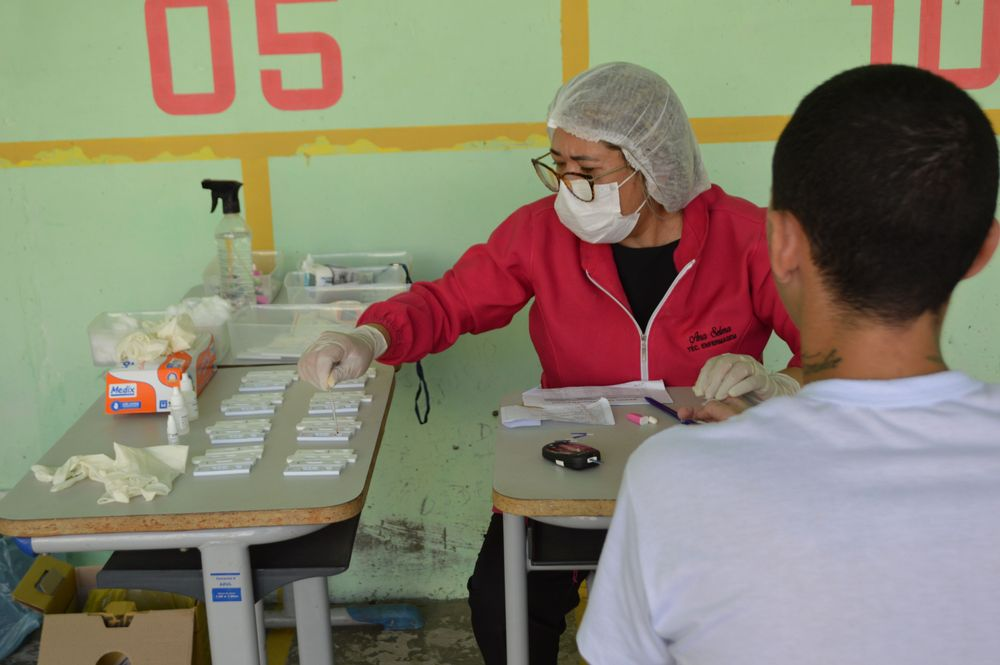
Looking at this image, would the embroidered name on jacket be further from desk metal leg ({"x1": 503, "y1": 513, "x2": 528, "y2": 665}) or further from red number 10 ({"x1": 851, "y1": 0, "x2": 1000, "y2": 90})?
red number 10 ({"x1": 851, "y1": 0, "x2": 1000, "y2": 90})

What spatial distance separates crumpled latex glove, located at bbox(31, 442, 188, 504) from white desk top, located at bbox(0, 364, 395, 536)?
14 millimetres

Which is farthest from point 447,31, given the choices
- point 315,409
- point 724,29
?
point 315,409

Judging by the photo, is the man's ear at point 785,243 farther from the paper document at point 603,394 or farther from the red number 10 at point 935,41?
the red number 10 at point 935,41

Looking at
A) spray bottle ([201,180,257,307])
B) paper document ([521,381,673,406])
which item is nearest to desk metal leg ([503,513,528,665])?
paper document ([521,381,673,406])

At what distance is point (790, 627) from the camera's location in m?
0.87

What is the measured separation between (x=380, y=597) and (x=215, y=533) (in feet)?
5.34

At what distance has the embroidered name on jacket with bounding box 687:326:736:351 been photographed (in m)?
2.21

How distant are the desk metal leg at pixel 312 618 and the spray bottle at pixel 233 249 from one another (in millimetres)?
758

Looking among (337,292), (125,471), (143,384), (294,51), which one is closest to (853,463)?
(125,471)

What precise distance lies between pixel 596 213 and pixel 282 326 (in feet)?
2.68

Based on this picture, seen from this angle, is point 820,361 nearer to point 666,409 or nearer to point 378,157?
point 666,409

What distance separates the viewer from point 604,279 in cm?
220


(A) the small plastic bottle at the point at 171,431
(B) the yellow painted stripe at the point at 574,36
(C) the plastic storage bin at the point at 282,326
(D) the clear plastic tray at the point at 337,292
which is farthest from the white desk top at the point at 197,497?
(B) the yellow painted stripe at the point at 574,36

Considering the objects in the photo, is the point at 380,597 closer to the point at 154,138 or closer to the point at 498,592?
the point at 498,592
